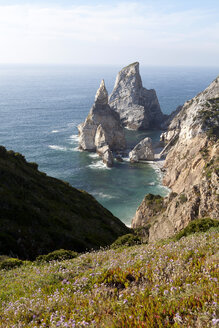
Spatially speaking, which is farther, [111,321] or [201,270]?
[201,270]

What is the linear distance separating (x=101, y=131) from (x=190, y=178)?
49.0 meters

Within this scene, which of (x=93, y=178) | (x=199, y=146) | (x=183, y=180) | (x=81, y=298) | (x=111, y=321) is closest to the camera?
(x=111, y=321)

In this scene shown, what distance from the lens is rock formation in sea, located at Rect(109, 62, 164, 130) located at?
14825cm

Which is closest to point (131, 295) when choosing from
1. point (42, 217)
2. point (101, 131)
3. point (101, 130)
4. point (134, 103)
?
point (42, 217)

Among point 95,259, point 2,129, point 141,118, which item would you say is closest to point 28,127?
point 2,129

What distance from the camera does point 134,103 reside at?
6137 inches

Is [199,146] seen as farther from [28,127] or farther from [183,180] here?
[28,127]

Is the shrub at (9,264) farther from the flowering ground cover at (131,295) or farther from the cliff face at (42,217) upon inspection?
the flowering ground cover at (131,295)

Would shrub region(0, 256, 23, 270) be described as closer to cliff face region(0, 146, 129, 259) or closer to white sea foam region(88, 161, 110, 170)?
cliff face region(0, 146, 129, 259)

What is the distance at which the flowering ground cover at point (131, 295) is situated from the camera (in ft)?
19.8

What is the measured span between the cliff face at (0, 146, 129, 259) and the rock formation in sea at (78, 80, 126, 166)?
64181mm

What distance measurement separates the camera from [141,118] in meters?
146

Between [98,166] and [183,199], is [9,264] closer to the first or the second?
[183,199]

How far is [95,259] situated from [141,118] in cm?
13773
